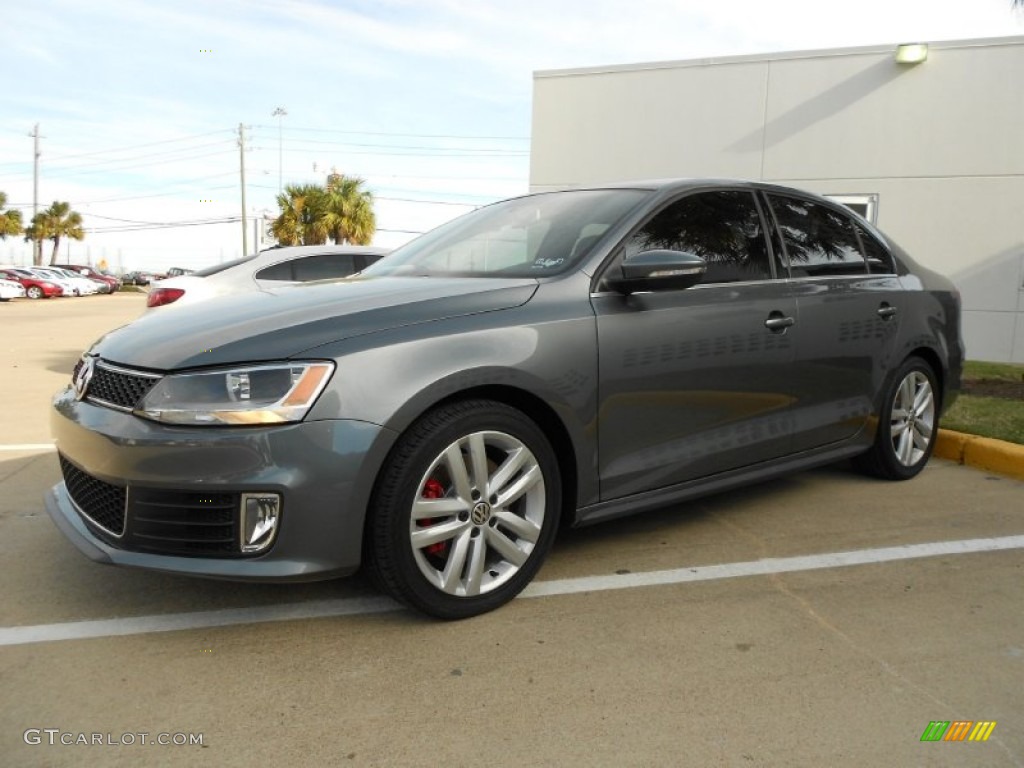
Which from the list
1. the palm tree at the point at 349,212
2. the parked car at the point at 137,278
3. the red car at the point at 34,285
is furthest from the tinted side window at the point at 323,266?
the parked car at the point at 137,278

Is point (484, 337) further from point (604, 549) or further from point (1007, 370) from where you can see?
point (1007, 370)

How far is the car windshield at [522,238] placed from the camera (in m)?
3.29

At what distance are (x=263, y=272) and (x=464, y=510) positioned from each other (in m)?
5.23

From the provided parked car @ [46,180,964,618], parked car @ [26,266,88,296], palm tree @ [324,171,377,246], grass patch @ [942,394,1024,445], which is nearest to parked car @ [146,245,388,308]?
parked car @ [46,180,964,618]

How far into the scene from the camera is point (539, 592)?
307 centimetres

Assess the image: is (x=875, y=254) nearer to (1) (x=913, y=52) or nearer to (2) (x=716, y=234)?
(2) (x=716, y=234)

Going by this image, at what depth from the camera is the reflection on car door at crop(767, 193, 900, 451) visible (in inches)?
151

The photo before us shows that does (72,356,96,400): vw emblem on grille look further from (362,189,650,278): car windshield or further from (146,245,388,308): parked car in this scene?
(146,245,388,308): parked car

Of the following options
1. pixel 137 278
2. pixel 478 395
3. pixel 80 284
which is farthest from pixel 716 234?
pixel 137 278

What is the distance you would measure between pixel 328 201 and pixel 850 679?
133 feet

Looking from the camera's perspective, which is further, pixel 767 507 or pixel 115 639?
pixel 767 507

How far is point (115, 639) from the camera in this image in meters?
2.67

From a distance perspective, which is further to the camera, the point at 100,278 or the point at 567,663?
the point at 100,278

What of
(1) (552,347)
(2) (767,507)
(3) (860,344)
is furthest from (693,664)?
(3) (860,344)
